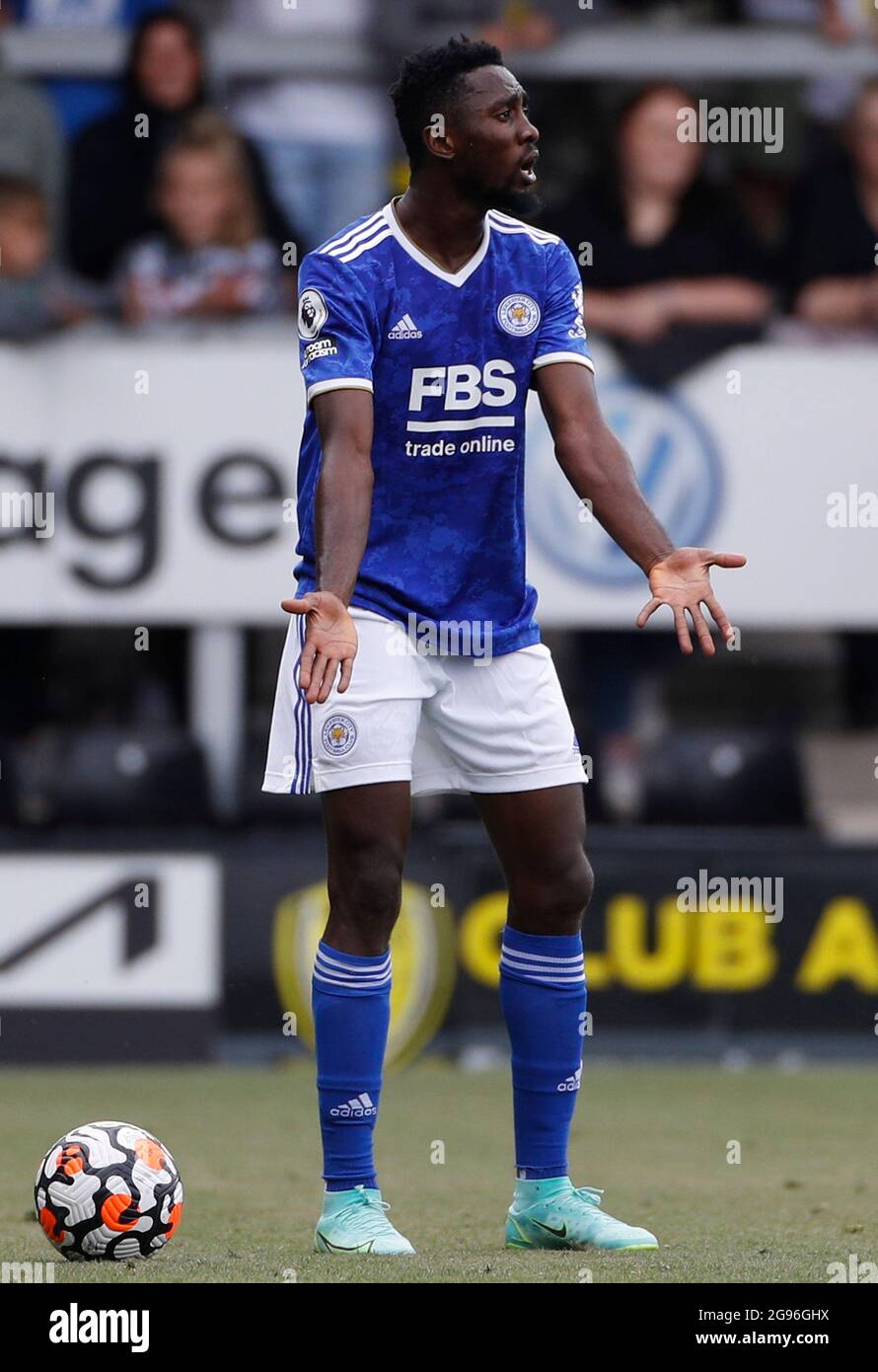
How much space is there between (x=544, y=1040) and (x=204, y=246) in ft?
19.8

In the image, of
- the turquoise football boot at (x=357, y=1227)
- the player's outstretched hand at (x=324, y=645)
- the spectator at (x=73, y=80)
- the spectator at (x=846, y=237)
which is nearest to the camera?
the player's outstretched hand at (x=324, y=645)

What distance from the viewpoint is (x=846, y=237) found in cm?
1053

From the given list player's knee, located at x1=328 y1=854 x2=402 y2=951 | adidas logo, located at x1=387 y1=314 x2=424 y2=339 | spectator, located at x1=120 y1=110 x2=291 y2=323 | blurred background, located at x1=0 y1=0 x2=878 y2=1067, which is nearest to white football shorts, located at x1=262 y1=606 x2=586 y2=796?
player's knee, located at x1=328 y1=854 x2=402 y2=951

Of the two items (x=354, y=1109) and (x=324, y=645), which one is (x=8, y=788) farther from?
(x=324, y=645)

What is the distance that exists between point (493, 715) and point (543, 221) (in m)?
5.76

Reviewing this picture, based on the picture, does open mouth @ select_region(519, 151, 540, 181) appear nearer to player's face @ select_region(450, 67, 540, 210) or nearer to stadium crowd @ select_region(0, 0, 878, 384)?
player's face @ select_region(450, 67, 540, 210)

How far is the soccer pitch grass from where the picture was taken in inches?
180

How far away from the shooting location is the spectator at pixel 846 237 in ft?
34.4

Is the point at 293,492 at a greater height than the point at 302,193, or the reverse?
the point at 302,193

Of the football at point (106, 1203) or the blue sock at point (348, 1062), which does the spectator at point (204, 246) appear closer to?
the blue sock at point (348, 1062)

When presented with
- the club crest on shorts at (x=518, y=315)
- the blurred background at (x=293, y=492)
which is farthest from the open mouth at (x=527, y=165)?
the blurred background at (x=293, y=492)

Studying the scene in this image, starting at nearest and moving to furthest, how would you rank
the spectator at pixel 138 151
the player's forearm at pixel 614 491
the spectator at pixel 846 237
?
the player's forearm at pixel 614 491, the spectator at pixel 138 151, the spectator at pixel 846 237

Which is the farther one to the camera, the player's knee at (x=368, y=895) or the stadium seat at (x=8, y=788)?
the stadium seat at (x=8, y=788)

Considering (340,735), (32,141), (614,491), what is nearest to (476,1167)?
(340,735)
